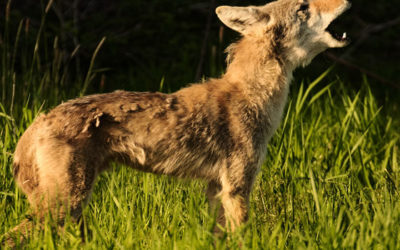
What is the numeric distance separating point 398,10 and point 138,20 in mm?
4168

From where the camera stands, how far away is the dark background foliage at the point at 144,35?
755 centimetres

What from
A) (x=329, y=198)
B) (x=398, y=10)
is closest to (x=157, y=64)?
(x=398, y=10)

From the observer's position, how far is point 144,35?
26.3 ft

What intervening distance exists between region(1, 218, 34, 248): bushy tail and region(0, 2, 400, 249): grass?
0.19ft

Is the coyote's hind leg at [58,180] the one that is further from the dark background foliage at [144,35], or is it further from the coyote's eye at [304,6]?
the dark background foliage at [144,35]

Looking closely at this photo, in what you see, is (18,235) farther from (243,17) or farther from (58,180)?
(243,17)

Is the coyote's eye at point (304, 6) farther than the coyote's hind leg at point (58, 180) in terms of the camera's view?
Yes

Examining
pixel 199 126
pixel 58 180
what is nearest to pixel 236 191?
pixel 199 126

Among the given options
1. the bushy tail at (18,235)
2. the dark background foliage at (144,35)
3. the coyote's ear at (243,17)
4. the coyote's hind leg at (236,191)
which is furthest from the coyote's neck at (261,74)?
the dark background foliage at (144,35)

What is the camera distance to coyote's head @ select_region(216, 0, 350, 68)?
4.64m

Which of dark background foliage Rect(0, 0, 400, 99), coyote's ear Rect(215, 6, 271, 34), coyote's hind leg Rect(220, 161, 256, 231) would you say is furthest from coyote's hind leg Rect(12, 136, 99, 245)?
dark background foliage Rect(0, 0, 400, 99)

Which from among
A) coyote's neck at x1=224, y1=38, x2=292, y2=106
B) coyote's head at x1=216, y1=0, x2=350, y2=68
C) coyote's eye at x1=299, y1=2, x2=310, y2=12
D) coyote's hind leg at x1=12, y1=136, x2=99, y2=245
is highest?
coyote's eye at x1=299, y1=2, x2=310, y2=12

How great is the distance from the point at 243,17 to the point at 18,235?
2.23 m

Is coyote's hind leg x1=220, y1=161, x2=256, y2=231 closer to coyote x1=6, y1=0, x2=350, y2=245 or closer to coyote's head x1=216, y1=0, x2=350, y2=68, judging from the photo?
coyote x1=6, y1=0, x2=350, y2=245
